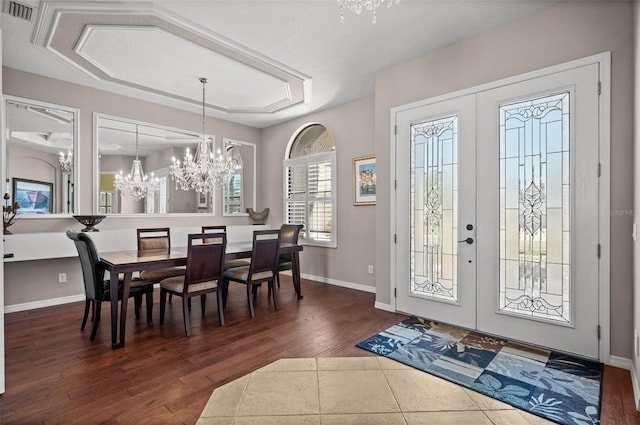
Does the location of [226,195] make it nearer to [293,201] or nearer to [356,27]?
[293,201]

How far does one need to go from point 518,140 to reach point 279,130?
4.31 m

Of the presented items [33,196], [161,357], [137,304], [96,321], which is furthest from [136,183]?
[161,357]

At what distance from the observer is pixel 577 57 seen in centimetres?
257

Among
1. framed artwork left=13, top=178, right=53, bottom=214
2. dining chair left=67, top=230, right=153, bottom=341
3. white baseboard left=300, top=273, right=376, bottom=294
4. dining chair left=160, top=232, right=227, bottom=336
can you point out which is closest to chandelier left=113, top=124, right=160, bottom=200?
framed artwork left=13, top=178, right=53, bottom=214

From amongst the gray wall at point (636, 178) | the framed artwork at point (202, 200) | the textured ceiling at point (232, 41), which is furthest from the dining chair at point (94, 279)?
the gray wall at point (636, 178)

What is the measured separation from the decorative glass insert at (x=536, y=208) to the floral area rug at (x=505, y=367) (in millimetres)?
371

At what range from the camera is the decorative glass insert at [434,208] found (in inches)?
128

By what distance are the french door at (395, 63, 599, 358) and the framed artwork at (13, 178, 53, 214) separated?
437 centimetres

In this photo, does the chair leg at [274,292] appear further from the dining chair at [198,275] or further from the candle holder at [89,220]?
the candle holder at [89,220]

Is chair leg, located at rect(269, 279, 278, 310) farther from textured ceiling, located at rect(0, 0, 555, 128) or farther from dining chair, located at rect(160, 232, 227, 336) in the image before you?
textured ceiling, located at rect(0, 0, 555, 128)

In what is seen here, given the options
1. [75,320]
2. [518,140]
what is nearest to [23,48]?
[75,320]

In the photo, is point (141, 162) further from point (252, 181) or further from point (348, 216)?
point (348, 216)

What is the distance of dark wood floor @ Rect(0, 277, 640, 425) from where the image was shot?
6.32 ft

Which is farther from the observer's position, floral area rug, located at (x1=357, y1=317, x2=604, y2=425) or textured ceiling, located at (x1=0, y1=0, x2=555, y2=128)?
textured ceiling, located at (x1=0, y1=0, x2=555, y2=128)
